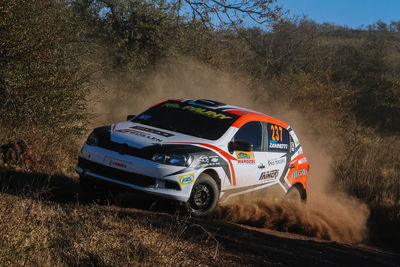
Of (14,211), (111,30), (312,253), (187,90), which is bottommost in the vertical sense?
(312,253)

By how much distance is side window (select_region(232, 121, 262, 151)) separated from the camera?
7672 mm

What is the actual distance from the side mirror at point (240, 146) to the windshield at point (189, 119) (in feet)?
0.79

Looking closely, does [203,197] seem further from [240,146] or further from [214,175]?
[240,146]

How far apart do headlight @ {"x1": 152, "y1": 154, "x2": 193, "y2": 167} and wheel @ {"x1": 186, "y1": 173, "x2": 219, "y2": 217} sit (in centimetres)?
35

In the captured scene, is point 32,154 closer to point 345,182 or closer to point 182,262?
point 182,262

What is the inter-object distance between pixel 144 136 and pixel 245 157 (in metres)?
1.69

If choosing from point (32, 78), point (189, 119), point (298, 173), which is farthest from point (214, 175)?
point (32, 78)

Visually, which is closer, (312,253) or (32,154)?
(312,253)

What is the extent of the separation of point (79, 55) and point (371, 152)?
314 inches

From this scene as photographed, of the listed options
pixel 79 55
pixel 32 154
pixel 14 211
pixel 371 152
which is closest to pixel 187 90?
pixel 79 55

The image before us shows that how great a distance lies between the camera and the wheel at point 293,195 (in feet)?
28.2

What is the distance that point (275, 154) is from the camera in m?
8.30

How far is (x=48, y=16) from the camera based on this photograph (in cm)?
1065

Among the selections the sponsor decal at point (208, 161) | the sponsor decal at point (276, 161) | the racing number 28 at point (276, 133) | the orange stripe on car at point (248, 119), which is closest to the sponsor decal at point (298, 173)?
the sponsor decal at point (276, 161)
